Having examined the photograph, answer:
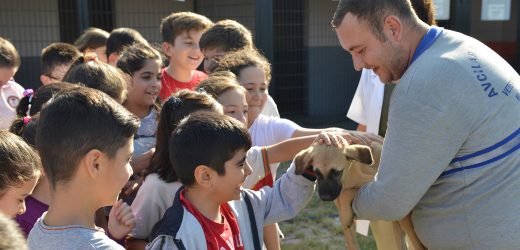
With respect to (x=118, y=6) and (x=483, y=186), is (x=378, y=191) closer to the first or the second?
(x=483, y=186)

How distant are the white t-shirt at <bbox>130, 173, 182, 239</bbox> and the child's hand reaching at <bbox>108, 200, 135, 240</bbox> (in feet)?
0.25

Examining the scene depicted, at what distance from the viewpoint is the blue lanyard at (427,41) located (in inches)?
87.8

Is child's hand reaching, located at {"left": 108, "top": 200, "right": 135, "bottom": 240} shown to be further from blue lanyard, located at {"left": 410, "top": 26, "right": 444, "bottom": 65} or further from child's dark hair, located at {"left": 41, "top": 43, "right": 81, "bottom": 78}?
child's dark hair, located at {"left": 41, "top": 43, "right": 81, "bottom": 78}

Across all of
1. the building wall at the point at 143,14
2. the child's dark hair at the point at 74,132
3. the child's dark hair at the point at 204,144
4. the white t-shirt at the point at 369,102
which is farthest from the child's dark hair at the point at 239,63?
the building wall at the point at 143,14

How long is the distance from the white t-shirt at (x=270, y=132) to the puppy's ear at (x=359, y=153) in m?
0.82

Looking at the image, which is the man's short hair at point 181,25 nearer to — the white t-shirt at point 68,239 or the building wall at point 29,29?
the white t-shirt at point 68,239

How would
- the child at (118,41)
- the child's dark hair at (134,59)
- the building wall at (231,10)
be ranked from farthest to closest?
the building wall at (231,10) → the child at (118,41) → the child's dark hair at (134,59)

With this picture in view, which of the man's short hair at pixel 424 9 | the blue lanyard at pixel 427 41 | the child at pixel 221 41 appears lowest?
the child at pixel 221 41

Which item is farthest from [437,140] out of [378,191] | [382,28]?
[382,28]

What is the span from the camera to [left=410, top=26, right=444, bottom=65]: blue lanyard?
223 cm

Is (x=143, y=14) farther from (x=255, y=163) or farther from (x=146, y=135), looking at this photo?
(x=255, y=163)

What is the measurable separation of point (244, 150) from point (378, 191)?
1.81ft

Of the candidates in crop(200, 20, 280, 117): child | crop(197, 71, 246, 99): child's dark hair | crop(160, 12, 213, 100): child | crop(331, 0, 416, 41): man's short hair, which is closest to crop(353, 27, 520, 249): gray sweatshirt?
crop(331, 0, 416, 41): man's short hair

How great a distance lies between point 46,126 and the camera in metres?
1.98
